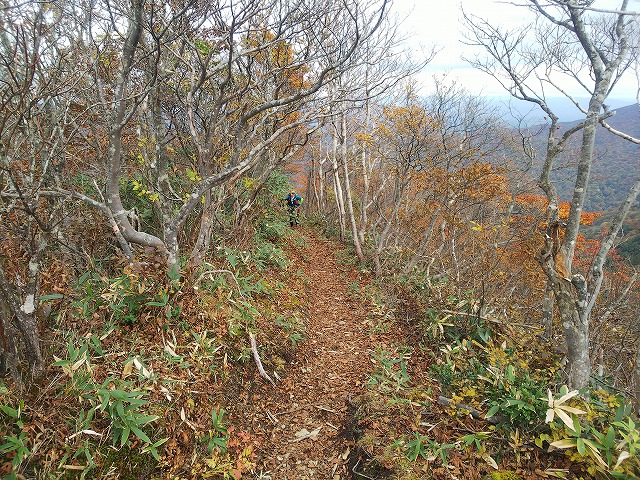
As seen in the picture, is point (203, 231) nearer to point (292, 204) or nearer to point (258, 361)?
point (258, 361)

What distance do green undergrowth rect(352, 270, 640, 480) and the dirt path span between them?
0.29 metres

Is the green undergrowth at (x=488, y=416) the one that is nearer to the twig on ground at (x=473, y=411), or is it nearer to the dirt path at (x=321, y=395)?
the twig on ground at (x=473, y=411)

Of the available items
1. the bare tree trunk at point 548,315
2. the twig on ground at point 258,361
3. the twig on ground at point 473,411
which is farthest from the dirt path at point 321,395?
the bare tree trunk at point 548,315

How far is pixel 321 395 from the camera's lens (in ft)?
13.9

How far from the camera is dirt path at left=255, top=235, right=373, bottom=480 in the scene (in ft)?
10.9

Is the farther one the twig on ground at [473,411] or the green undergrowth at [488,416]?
the twig on ground at [473,411]

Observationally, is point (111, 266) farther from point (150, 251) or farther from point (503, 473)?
point (503, 473)

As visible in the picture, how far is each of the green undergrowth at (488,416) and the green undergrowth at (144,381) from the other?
1.47 meters

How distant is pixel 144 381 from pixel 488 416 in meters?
3.46

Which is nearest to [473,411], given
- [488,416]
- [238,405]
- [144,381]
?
[488,416]

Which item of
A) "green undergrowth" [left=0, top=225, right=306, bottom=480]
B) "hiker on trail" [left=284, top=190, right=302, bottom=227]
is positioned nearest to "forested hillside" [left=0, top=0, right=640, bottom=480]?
"green undergrowth" [left=0, top=225, right=306, bottom=480]

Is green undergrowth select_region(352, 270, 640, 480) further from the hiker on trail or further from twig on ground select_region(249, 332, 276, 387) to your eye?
the hiker on trail

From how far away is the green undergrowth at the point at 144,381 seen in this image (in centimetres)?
235

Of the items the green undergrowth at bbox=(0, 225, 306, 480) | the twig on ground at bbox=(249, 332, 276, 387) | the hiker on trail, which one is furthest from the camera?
the hiker on trail
